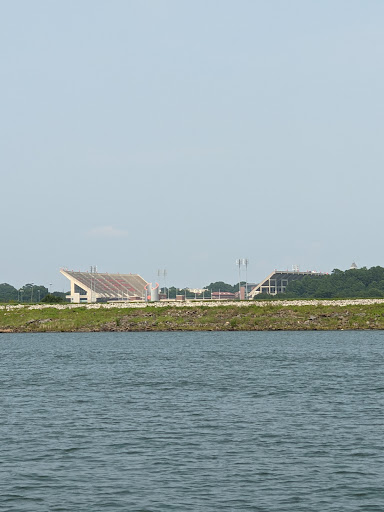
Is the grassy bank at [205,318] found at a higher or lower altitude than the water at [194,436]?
higher

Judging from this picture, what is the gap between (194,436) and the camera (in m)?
33.2

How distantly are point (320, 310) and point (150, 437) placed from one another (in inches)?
3861

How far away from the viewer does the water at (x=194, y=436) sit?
23.7 meters

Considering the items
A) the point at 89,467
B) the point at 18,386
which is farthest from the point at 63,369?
the point at 89,467

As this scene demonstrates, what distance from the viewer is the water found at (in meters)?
23.7

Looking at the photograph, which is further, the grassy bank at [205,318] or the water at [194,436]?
the grassy bank at [205,318]

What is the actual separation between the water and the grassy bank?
55.2m

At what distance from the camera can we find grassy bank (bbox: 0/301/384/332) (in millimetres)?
123312

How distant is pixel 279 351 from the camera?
82.4 metres

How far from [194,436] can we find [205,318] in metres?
95.4

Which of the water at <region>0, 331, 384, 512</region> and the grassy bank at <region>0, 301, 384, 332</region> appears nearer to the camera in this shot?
the water at <region>0, 331, 384, 512</region>

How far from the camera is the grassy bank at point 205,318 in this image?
123 meters

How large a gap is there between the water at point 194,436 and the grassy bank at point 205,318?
5525 cm

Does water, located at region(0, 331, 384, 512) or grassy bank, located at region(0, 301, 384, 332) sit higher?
grassy bank, located at region(0, 301, 384, 332)
